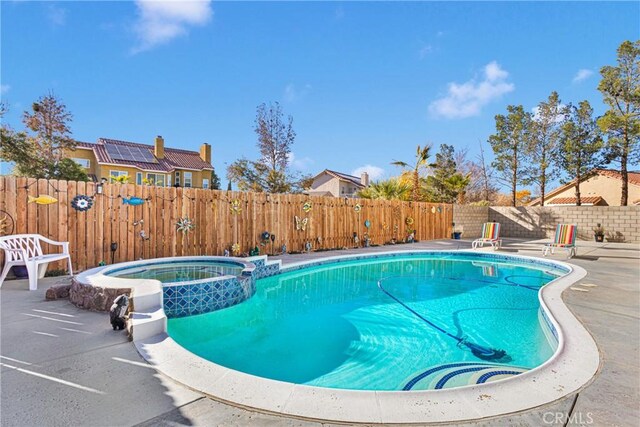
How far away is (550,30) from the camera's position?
1184 centimetres

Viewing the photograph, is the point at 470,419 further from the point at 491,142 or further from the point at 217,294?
the point at 491,142

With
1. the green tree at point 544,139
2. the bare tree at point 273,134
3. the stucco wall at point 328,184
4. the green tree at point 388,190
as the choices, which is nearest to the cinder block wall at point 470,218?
the green tree at point 388,190

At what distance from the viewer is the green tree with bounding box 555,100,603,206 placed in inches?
712

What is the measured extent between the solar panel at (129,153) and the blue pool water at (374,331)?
891 inches

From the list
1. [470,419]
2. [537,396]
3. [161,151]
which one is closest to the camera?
[470,419]

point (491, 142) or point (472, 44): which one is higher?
point (472, 44)

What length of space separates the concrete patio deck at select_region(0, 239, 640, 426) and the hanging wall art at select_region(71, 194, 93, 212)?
3.30 metres

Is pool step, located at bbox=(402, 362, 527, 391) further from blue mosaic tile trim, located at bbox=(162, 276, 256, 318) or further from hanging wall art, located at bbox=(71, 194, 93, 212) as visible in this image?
hanging wall art, located at bbox=(71, 194, 93, 212)

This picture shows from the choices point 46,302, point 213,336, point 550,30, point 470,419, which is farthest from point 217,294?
point 550,30

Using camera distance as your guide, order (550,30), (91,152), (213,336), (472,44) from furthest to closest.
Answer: (91,152) < (472,44) < (550,30) < (213,336)

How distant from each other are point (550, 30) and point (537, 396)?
46.1 ft

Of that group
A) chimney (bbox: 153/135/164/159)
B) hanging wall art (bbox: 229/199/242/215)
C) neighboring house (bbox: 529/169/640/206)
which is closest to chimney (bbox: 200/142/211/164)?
chimney (bbox: 153/135/164/159)

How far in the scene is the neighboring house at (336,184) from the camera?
109 feet

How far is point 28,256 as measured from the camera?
5.68 metres
